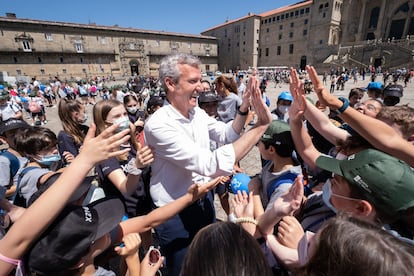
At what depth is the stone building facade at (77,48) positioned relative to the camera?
38125 mm

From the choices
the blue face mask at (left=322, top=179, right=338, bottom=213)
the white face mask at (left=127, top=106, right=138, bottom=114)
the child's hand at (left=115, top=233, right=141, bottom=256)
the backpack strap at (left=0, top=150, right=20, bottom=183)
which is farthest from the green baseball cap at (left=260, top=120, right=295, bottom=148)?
the white face mask at (left=127, top=106, right=138, bottom=114)

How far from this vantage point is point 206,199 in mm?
2000

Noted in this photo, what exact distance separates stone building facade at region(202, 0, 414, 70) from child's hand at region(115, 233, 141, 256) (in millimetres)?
41791

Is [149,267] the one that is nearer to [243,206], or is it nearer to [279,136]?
[243,206]

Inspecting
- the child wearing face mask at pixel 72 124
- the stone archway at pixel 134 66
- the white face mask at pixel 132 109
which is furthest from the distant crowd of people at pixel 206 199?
the stone archway at pixel 134 66

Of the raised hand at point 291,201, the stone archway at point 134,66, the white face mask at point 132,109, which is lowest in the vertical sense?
the raised hand at point 291,201

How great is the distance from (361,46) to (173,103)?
47064 millimetres

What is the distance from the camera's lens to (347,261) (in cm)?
80

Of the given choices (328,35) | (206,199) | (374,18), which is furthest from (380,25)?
(206,199)

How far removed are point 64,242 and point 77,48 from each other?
176ft

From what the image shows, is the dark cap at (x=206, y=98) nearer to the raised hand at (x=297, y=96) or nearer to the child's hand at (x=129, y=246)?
the raised hand at (x=297, y=96)

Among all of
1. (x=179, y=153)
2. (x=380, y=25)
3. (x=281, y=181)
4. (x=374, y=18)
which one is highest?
(x=374, y=18)

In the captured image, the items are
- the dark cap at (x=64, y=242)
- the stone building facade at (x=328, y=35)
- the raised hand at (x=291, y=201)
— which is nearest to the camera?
the dark cap at (x=64, y=242)

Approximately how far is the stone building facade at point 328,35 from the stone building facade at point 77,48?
64.6ft
